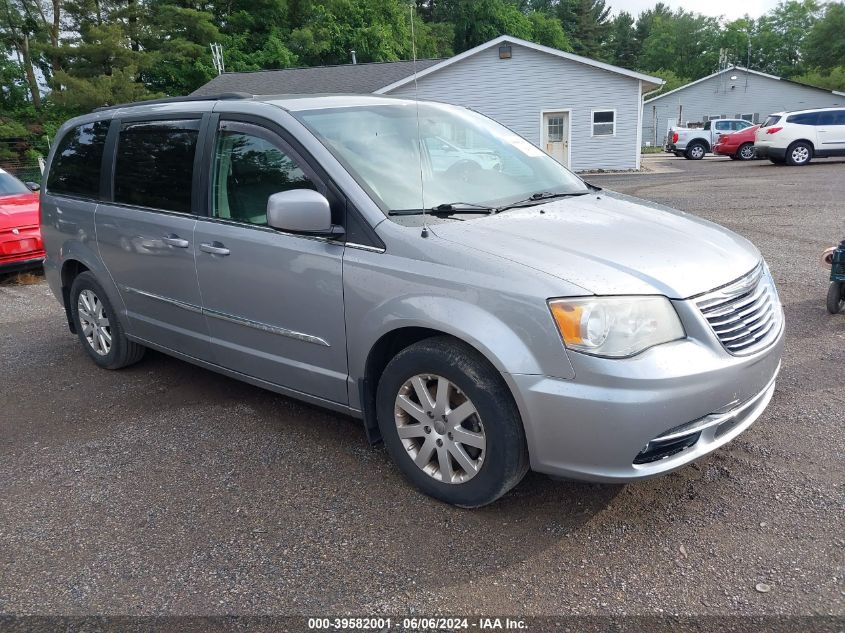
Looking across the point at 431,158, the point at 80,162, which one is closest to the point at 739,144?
the point at 431,158

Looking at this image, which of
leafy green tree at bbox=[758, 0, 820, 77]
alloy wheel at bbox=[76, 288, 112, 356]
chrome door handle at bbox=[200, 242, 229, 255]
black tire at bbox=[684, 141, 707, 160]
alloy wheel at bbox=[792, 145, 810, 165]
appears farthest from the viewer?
leafy green tree at bbox=[758, 0, 820, 77]

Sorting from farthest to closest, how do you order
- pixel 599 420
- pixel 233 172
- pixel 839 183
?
pixel 839 183 → pixel 233 172 → pixel 599 420

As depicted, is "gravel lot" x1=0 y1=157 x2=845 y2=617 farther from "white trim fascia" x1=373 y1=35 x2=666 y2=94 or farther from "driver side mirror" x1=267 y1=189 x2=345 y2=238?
"white trim fascia" x1=373 y1=35 x2=666 y2=94

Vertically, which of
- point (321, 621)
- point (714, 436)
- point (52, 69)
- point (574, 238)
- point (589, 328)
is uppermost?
point (52, 69)

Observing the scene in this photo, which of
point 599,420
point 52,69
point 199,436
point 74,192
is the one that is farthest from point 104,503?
point 52,69

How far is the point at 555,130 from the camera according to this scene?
25.9 m

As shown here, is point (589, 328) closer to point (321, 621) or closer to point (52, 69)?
point (321, 621)

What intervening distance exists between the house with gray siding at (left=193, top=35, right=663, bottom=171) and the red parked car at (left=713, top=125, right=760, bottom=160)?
4.68 metres

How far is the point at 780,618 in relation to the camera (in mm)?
2336

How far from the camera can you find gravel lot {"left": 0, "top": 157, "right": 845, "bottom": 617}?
2.54 metres

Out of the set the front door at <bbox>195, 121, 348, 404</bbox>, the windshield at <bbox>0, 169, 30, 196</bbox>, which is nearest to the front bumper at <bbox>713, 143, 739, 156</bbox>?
the windshield at <bbox>0, 169, 30, 196</bbox>

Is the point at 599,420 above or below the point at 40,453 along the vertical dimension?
above

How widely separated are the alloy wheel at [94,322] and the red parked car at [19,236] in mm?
3767

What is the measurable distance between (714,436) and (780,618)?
716mm
